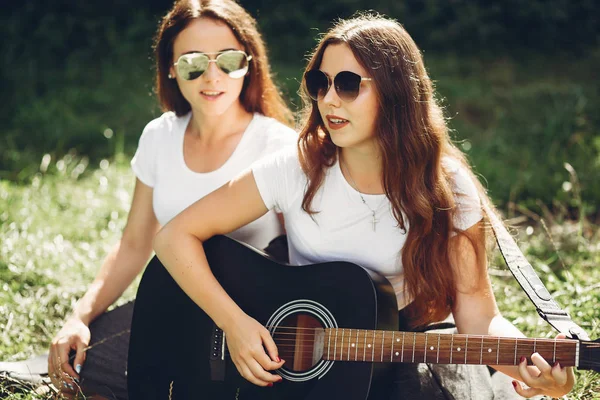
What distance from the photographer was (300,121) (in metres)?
2.77

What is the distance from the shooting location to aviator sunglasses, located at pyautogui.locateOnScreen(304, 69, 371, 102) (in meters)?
2.29

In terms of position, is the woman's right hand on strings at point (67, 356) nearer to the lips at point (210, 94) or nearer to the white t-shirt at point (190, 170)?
the white t-shirt at point (190, 170)

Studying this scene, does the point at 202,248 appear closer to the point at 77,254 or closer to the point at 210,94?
the point at 210,94

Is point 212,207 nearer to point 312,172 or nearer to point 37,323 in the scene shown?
point 312,172

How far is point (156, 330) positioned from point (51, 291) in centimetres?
128

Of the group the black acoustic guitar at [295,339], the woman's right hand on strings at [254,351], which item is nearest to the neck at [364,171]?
the black acoustic guitar at [295,339]

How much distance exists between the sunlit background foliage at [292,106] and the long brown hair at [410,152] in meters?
0.71

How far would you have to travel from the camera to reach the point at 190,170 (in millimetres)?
2959

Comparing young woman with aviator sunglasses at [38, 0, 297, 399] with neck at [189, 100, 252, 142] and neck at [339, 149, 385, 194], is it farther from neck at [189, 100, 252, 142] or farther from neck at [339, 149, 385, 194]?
neck at [339, 149, 385, 194]

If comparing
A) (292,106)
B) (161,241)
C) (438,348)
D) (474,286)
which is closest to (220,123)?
(161,241)

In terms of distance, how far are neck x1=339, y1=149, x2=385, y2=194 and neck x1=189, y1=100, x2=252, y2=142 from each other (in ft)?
2.19

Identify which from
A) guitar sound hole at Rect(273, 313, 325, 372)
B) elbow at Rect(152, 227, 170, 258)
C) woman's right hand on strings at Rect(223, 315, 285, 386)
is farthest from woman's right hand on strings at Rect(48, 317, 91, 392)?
guitar sound hole at Rect(273, 313, 325, 372)

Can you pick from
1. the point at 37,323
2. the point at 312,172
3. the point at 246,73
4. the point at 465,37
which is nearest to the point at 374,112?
the point at 312,172

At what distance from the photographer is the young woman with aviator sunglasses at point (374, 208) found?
2.33m
